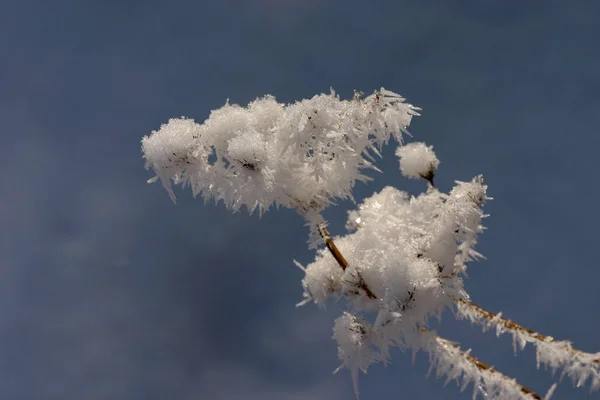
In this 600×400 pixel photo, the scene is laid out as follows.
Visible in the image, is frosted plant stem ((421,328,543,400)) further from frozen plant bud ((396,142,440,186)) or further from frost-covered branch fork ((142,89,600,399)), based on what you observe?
frozen plant bud ((396,142,440,186))

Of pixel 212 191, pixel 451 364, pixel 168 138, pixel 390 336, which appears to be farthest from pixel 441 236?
pixel 168 138

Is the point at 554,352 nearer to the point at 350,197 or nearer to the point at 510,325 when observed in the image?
the point at 510,325

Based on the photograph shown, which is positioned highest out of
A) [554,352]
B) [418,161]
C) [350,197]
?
[418,161]

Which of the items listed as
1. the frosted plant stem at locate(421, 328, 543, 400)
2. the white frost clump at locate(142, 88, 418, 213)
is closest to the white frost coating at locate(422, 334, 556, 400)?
the frosted plant stem at locate(421, 328, 543, 400)

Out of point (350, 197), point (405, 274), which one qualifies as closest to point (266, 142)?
point (350, 197)

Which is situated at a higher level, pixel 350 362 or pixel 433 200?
pixel 433 200

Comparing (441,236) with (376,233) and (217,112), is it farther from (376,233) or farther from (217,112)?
(217,112)

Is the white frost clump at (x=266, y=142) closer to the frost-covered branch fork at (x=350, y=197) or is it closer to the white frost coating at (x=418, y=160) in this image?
the frost-covered branch fork at (x=350, y=197)
